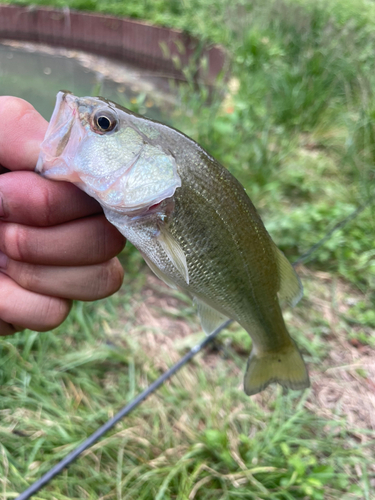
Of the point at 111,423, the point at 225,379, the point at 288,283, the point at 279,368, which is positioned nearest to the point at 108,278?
the point at 288,283

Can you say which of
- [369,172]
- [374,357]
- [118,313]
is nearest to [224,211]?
[118,313]

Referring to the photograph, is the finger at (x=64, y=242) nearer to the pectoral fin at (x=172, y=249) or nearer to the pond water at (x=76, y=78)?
the pectoral fin at (x=172, y=249)

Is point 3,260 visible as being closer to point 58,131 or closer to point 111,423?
point 58,131

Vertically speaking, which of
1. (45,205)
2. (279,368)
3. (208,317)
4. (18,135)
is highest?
(18,135)

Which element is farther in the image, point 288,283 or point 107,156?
point 288,283

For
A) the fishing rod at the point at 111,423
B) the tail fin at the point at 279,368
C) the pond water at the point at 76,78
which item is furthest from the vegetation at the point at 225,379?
the pond water at the point at 76,78

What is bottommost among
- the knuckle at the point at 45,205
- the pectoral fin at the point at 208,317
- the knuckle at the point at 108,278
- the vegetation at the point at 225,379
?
the vegetation at the point at 225,379
